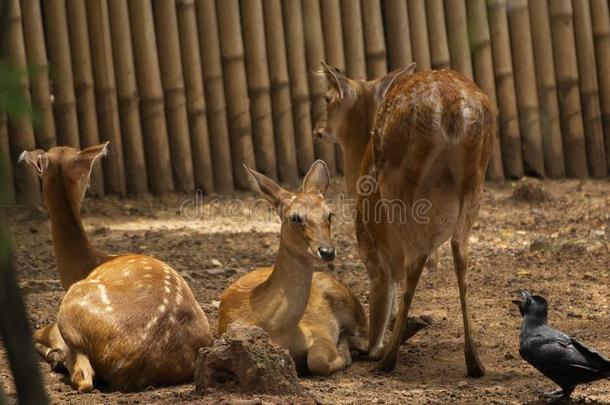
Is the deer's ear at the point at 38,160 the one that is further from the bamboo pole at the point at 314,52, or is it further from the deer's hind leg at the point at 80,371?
the bamboo pole at the point at 314,52

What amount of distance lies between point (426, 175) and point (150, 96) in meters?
4.86

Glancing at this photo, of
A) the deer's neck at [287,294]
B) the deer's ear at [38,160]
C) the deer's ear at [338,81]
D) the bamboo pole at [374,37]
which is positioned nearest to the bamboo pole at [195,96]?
the bamboo pole at [374,37]

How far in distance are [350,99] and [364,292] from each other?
4.29 feet

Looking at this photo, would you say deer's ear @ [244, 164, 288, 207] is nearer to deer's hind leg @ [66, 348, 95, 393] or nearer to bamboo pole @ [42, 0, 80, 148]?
deer's hind leg @ [66, 348, 95, 393]

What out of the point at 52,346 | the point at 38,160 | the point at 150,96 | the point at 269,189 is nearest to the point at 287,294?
the point at 269,189

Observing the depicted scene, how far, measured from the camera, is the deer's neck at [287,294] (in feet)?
20.7

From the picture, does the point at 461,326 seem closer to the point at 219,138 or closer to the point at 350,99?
the point at 350,99

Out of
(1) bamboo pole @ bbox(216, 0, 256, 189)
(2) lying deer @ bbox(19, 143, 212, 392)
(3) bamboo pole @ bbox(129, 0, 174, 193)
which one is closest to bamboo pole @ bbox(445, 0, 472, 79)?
(1) bamboo pole @ bbox(216, 0, 256, 189)

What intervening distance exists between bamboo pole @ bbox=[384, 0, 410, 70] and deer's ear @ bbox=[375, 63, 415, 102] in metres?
3.13

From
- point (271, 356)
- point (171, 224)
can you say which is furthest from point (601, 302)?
point (171, 224)

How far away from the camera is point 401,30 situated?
10.9 m

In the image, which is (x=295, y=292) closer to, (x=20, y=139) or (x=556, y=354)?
(x=556, y=354)

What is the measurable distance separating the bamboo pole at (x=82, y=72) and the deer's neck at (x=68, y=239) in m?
3.54

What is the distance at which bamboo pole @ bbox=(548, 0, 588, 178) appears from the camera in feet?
36.8
